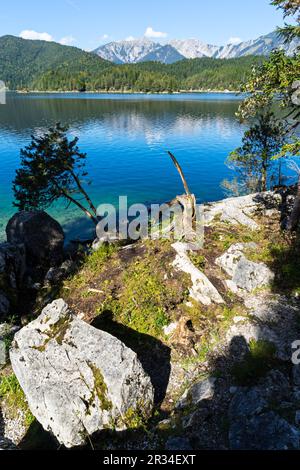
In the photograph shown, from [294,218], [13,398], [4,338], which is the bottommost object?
[13,398]

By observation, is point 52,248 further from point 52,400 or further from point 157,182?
point 157,182

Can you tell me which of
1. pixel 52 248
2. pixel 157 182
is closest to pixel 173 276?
pixel 52 248

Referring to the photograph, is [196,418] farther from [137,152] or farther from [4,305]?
[137,152]

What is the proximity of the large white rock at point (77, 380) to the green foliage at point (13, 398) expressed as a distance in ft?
4.20

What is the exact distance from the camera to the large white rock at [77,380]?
29.1ft

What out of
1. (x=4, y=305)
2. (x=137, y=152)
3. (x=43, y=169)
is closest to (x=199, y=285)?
(x=4, y=305)

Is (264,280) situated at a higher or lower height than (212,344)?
higher

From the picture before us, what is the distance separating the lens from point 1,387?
11.5 meters

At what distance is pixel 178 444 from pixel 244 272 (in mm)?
8402

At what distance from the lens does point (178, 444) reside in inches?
316

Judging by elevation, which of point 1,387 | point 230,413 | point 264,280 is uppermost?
point 264,280

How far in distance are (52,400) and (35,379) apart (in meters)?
1.00
